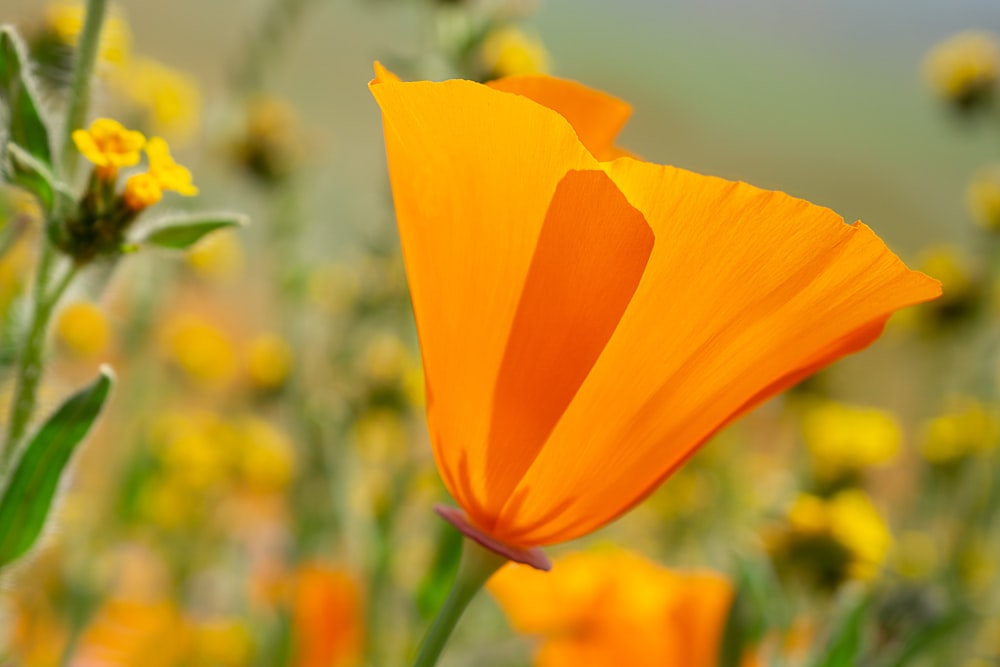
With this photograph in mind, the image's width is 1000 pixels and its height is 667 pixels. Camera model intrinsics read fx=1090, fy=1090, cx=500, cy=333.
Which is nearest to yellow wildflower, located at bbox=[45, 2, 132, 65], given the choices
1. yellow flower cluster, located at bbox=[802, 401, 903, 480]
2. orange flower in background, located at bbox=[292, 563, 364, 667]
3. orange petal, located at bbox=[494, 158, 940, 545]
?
orange petal, located at bbox=[494, 158, 940, 545]

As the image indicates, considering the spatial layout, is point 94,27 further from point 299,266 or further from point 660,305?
point 299,266

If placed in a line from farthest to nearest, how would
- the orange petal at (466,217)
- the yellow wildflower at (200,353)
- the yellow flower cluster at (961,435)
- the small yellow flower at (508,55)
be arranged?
1. the yellow wildflower at (200,353)
2. the yellow flower cluster at (961,435)
3. the small yellow flower at (508,55)
4. the orange petal at (466,217)

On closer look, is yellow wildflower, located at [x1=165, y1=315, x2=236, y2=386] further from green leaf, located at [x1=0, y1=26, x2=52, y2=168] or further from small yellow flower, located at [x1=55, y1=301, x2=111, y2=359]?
green leaf, located at [x1=0, y1=26, x2=52, y2=168]

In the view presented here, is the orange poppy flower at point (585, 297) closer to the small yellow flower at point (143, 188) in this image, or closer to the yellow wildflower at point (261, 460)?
the small yellow flower at point (143, 188)

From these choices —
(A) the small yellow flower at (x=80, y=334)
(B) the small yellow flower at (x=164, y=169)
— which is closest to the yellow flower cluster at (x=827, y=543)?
(B) the small yellow flower at (x=164, y=169)

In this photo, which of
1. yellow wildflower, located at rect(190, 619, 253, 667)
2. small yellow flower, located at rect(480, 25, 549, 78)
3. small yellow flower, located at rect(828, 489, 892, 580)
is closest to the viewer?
small yellow flower, located at rect(828, 489, 892, 580)

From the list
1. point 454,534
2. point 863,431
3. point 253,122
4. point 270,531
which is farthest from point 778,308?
point 270,531

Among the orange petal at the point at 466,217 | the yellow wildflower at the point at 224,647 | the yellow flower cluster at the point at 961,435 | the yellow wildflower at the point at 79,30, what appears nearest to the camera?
the orange petal at the point at 466,217
